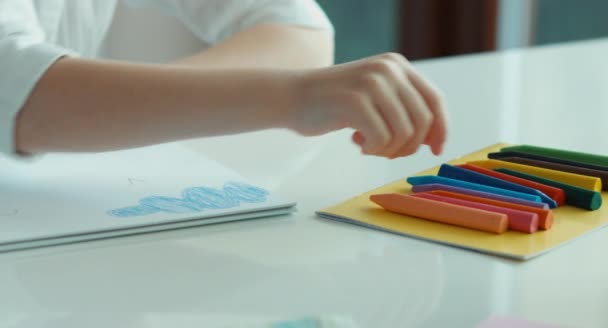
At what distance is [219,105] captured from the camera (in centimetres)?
56

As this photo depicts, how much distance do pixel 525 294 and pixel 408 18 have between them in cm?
163

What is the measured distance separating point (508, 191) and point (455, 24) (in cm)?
150

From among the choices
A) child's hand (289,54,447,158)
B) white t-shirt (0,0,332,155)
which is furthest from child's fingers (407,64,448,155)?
white t-shirt (0,0,332,155)

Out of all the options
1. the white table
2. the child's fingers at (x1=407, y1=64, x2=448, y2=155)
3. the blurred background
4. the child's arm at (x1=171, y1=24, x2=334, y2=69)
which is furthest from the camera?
the blurred background

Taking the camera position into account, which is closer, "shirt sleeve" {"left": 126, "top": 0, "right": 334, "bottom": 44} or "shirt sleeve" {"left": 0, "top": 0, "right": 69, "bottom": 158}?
"shirt sleeve" {"left": 0, "top": 0, "right": 69, "bottom": 158}

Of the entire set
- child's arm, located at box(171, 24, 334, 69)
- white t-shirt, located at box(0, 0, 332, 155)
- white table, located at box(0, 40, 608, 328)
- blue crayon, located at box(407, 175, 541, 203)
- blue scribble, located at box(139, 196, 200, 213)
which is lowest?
white table, located at box(0, 40, 608, 328)

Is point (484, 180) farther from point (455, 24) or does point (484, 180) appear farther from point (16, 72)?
point (455, 24)

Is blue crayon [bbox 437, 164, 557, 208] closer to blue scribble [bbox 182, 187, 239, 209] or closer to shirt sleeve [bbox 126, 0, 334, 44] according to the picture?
blue scribble [bbox 182, 187, 239, 209]

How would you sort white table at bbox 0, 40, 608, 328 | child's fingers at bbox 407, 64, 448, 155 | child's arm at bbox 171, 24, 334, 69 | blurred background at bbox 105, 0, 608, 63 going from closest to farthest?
1. white table at bbox 0, 40, 608, 328
2. child's fingers at bbox 407, 64, 448, 155
3. child's arm at bbox 171, 24, 334, 69
4. blurred background at bbox 105, 0, 608, 63

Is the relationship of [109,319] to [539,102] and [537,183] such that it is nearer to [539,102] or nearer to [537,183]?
[537,183]

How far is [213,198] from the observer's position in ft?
1.91

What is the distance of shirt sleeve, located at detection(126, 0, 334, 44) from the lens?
3.08ft

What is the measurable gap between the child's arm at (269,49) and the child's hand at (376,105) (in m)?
0.32

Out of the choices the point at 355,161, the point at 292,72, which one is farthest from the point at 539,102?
the point at 292,72
